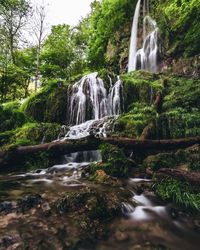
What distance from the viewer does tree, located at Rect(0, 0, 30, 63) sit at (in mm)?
21906

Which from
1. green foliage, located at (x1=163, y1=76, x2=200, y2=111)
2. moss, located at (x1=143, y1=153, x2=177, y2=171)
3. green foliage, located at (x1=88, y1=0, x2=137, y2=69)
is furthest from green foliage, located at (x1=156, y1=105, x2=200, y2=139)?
green foliage, located at (x1=88, y1=0, x2=137, y2=69)

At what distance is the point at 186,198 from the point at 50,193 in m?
2.47

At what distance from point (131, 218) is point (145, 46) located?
54.5 feet

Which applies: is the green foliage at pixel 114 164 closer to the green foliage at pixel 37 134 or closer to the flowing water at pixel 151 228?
the flowing water at pixel 151 228

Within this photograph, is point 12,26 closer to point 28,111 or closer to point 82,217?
point 28,111

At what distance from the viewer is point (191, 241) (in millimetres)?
3197

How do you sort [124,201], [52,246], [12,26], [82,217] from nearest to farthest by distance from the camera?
[52,246]
[82,217]
[124,201]
[12,26]

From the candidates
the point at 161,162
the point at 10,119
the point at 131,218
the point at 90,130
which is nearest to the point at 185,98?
the point at 90,130

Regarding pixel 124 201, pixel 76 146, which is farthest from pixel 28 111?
pixel 124 201

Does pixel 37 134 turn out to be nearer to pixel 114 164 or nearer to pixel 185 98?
pixel 114 164

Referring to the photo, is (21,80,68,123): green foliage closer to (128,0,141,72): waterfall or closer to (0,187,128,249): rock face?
(128,0,141,72): waterfall

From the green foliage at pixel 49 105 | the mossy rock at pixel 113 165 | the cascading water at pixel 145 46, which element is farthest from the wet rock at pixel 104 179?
the cascading water at pixel 145 46

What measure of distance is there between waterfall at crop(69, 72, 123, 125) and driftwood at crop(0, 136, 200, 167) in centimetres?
625

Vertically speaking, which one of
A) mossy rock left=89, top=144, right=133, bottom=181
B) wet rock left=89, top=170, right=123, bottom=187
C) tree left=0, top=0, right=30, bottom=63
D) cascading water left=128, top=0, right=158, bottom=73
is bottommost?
wet rock left=89, top=170, right=123, bottom=187
